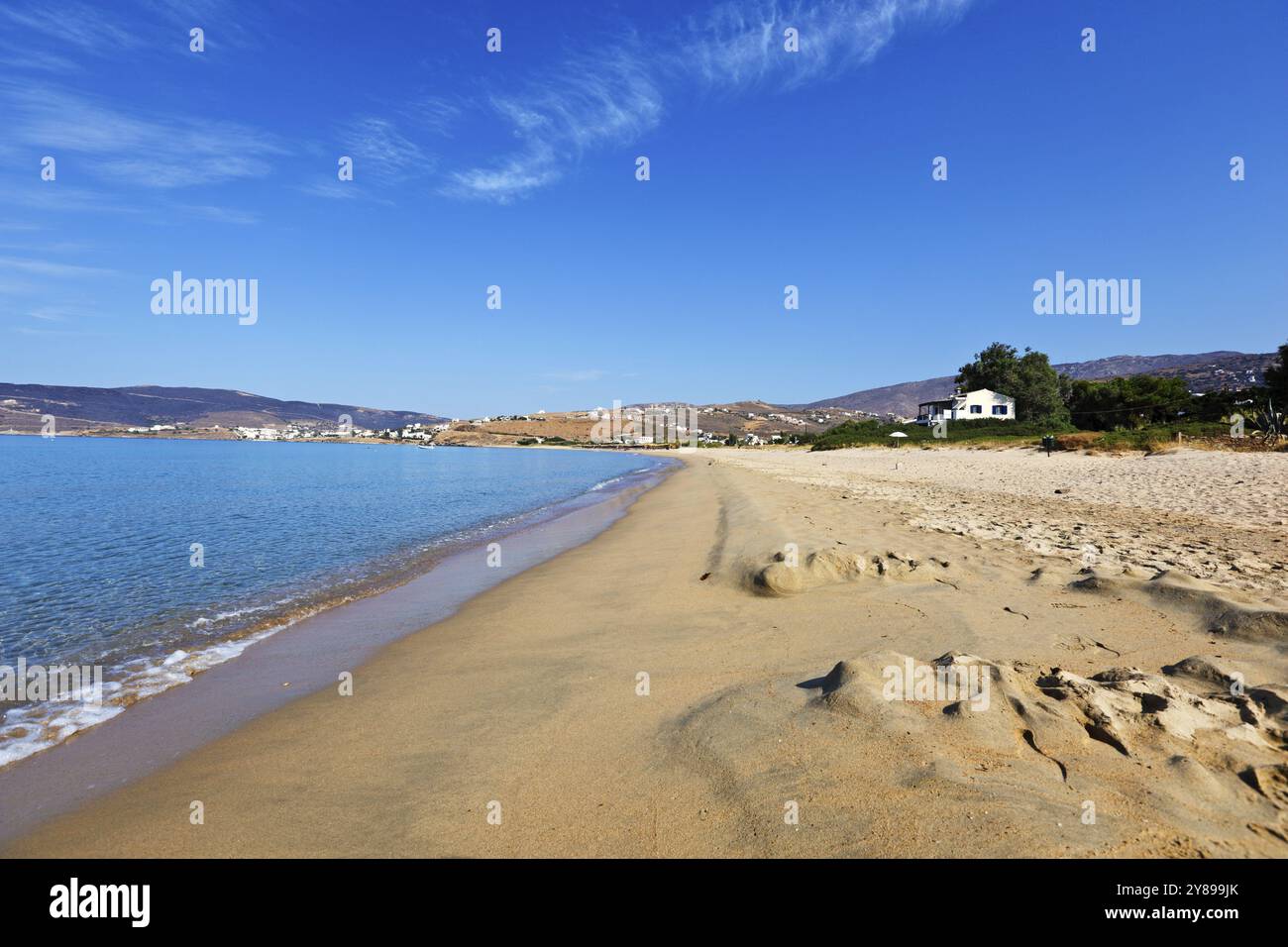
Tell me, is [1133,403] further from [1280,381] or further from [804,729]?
[804,729]

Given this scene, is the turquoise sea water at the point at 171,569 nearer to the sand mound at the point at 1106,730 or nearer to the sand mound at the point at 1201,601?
the sand mound at the point at 1106,730

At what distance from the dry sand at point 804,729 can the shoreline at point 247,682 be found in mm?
392

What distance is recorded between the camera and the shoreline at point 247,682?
4605 millimetres

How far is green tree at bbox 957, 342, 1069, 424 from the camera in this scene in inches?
2462

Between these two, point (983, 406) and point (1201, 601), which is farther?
point (983, 406)

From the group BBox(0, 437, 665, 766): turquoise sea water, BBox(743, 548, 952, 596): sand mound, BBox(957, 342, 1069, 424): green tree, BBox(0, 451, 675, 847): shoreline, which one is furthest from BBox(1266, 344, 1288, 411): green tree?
BBox(0, 451, 675, 847): shoreline

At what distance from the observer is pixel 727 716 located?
4.39 metres

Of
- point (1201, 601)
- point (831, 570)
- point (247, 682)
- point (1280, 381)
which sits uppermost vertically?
point (1280, 381)

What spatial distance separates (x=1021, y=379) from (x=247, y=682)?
76.3 metres

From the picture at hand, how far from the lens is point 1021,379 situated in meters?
65.5

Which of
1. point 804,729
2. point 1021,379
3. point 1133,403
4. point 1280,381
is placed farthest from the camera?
point 1021,379

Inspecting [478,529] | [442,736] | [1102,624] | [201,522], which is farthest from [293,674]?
[201,522]

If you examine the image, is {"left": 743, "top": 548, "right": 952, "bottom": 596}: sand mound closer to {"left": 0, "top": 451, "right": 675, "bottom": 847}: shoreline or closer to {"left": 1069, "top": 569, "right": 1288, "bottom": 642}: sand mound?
{"left": 1069, "top": 569, "right": 1288, "bottom": 642}: sand mound

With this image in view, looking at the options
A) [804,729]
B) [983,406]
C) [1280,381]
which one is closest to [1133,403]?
[1280,381]
